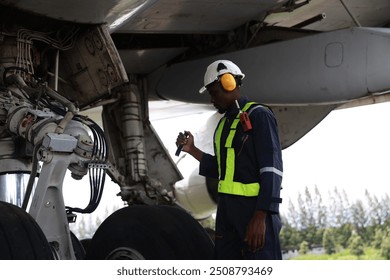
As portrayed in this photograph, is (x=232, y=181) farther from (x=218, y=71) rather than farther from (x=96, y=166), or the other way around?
(x=96, y=166)

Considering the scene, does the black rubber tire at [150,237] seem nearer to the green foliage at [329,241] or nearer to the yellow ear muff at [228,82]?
the yellow ear muff at [228,82]

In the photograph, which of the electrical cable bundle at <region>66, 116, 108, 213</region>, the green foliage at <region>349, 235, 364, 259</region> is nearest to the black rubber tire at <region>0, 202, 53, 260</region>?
the electrical cable bundle at <region>66, 116, 108, 213</region>

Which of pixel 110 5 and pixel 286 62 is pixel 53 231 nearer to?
pixel 110 5

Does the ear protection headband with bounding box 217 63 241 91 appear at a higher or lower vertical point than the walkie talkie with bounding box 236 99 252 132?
higher

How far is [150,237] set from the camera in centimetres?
516

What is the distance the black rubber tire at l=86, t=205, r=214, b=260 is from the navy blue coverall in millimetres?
509

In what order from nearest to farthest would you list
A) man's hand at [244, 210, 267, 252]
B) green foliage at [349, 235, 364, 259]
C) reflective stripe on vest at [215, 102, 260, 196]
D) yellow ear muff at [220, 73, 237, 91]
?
1. man's hand at [244, 210, 267, 252]
2. reflective stripe on vest at [215, 102, 260, 196]
3. yellow ear muff at [220, 73, 237, 91]
4. green foliage at [349, 235, 364, 259]

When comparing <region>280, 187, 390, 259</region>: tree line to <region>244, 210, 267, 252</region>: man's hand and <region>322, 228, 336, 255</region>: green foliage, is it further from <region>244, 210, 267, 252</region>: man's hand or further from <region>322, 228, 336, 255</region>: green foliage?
<region>244, 210, 267, 252</region>: man's hand

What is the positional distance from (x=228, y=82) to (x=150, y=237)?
107 cm

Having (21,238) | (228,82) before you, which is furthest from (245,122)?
(21,238)

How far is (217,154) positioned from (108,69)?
1.34 meters

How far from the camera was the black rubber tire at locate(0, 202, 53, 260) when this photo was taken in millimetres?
4348

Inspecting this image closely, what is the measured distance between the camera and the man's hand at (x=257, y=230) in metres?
4.32
